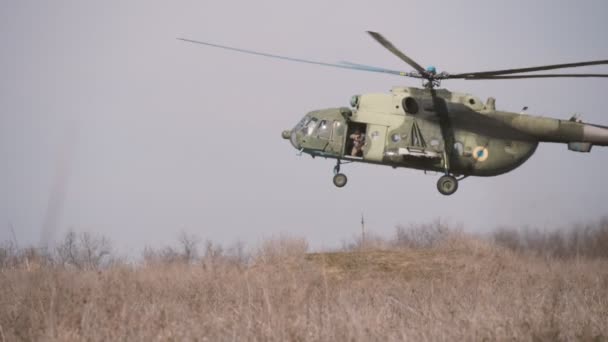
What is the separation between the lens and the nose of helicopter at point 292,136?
59.8ft

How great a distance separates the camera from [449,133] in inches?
670

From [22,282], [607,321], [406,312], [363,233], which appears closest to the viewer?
[607,321]

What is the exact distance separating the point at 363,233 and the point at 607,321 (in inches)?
603

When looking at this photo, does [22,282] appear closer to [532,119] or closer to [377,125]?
[377,125]

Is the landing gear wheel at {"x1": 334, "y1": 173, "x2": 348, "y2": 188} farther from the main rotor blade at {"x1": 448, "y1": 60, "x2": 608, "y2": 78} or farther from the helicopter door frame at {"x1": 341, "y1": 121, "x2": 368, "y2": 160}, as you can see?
the main rotor blade at {"x1": 448, "y1": 60, "x2": 608, "y2": 78}

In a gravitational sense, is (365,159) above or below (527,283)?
above

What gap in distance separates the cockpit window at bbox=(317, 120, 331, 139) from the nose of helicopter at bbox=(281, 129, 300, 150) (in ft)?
2.51

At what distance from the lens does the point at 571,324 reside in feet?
24.5

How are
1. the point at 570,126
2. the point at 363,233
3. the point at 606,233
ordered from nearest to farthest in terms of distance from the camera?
the point at 570,126, the point at 363,233, the point at 606,233

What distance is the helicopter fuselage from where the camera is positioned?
16.9m

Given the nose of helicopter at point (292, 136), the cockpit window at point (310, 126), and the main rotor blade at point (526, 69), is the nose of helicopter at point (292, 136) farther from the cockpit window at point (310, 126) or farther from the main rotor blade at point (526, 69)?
the main rotor blade at point (526, 69)

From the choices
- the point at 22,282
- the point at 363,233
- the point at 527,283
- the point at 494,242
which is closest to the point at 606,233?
the point at 494,242

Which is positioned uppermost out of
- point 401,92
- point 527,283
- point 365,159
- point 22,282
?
point 401,92

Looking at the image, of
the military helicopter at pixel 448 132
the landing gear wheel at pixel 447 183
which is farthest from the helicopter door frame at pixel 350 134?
the landing gear wheel at pixel 447 183
